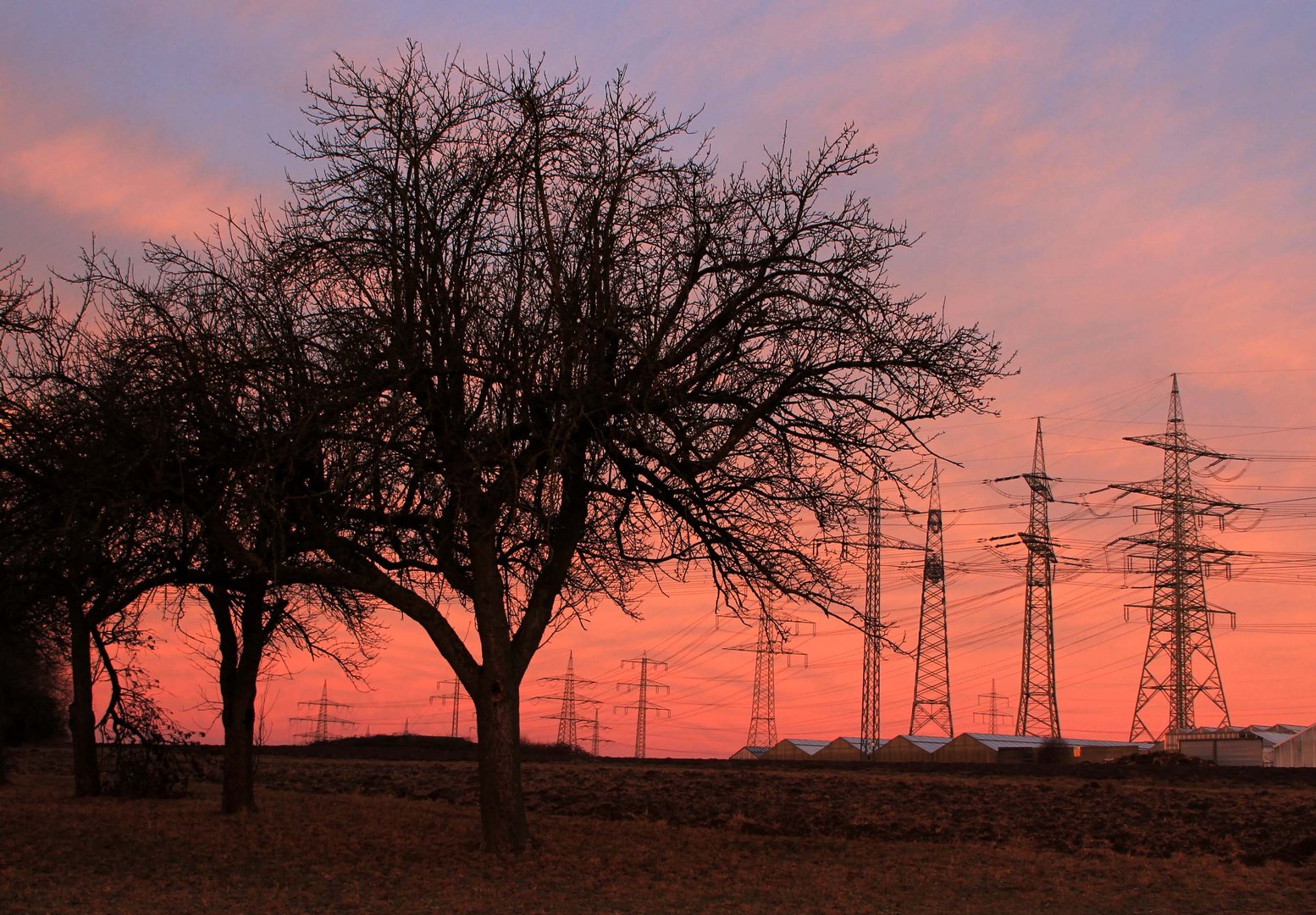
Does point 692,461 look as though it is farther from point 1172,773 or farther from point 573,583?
point 1172,773

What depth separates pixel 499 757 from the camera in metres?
12.0

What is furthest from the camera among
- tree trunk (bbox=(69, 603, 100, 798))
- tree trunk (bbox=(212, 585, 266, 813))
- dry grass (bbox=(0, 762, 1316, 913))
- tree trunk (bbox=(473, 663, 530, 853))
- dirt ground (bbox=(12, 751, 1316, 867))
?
tree trunk (bbox=(69, 603, 100, 798))

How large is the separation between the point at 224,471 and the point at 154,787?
951 centimetres

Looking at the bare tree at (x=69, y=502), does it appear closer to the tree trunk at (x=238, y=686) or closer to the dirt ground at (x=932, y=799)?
the tree trunk at (x=238, y=686)

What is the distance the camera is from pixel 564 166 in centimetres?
1285

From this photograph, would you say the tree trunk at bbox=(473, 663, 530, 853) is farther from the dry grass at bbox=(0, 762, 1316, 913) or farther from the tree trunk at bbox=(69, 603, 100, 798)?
the tree trunk at bbox=(69, 603, 100, 798)

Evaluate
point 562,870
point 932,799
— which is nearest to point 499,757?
point 562,870

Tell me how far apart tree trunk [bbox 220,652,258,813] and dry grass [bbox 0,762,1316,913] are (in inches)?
14.9

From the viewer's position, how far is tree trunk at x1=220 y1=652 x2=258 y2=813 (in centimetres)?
1608

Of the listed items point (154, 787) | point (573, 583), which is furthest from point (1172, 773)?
point (154, 787)

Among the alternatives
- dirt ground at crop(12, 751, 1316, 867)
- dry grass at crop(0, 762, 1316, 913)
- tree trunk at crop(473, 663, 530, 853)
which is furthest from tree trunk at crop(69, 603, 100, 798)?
tree trunk at crop(473, 663, 530, 853)

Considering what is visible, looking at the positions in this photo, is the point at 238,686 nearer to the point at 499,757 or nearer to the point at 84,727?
the point at 84,727

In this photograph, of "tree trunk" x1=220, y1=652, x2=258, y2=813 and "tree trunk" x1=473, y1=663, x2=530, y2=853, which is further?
"tree trunk" x1=220, y1=652, x2=258, y2=813

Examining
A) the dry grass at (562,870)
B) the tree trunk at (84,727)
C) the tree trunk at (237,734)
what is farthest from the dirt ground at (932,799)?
the tree trunk at (84,727)
